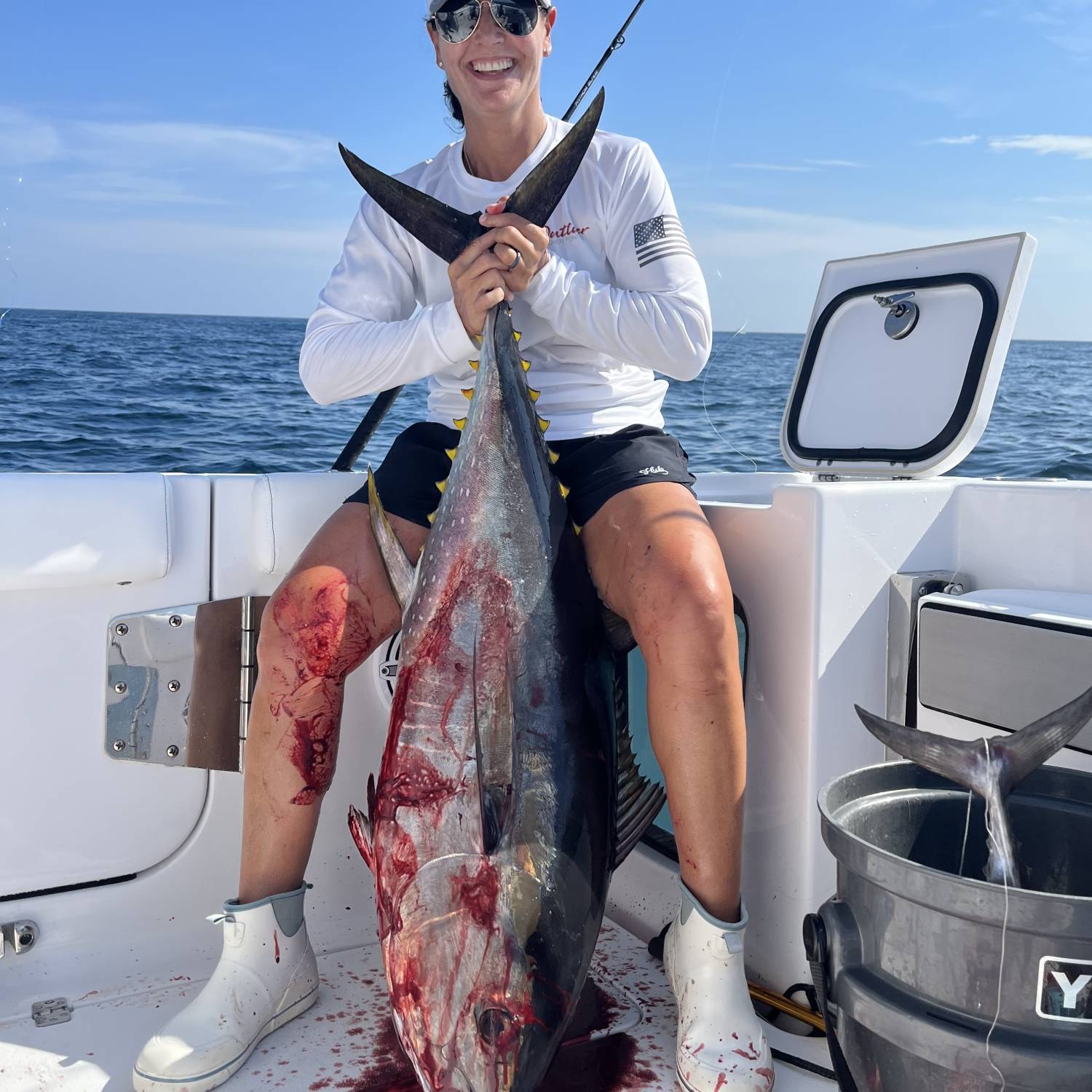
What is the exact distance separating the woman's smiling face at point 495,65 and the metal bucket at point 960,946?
57.2 inches

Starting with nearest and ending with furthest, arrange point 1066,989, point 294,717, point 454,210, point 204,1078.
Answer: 1. point 1066,989
2. point 204,1078
3. point 294,717
4. point 454,210

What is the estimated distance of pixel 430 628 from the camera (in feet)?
5.33

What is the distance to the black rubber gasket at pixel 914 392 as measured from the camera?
232 centimetres

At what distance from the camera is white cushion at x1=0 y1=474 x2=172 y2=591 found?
5.81ft

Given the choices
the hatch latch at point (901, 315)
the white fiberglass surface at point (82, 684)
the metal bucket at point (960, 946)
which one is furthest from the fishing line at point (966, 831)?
the hatch latch at point (901, 315)

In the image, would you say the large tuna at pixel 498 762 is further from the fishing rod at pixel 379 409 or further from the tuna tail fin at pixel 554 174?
the fishing rod at pixel 379 409

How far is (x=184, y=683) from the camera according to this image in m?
1.97

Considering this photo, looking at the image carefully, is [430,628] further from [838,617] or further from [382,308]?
[382,308]

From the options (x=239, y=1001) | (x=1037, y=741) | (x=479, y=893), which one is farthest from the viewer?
(x=239, y=1001)

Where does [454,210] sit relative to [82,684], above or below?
above

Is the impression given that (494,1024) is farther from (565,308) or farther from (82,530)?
(565,308)

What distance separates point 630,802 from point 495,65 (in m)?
1.42

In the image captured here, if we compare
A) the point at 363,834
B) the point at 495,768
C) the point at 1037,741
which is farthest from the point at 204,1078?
the point at 1037,741

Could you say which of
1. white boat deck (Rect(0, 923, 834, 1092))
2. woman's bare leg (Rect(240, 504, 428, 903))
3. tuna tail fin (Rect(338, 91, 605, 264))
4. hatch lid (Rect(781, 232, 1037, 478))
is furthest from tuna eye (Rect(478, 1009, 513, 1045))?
hatch lid (Rect(781, 232, 1037, 478))
